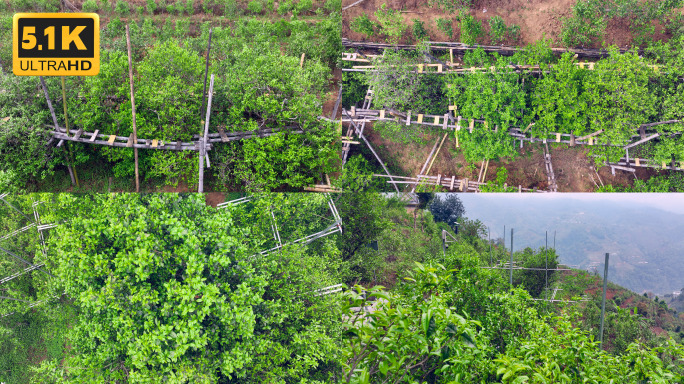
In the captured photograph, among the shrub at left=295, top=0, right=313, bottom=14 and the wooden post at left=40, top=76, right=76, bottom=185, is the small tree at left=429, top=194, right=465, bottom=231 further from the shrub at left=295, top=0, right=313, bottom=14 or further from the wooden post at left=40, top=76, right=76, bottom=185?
the wooden post at left=40, top=76, right=76, bottom=185

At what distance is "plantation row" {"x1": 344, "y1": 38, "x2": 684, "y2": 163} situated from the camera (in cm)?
712

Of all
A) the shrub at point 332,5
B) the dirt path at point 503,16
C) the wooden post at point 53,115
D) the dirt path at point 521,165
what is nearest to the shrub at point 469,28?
the dirt path at point 503,16

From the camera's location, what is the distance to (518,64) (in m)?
7.31

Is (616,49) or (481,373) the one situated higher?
(616,49)

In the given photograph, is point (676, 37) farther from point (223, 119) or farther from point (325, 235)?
point (223, 119)

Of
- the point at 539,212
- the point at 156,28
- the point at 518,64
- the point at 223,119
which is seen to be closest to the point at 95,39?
the point at 156,28

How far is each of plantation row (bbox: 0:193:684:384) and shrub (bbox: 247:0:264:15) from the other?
395cm

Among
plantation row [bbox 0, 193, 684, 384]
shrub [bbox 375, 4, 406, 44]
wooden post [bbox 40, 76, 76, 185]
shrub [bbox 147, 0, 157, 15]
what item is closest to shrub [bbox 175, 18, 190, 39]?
shrub [bbox 147, 0, 157, 15]

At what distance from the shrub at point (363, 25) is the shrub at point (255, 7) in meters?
1.77

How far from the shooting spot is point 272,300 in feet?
16.6

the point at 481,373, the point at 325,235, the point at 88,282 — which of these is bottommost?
the point at 481,373

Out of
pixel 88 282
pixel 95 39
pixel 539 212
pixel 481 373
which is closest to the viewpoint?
pixel 481 373

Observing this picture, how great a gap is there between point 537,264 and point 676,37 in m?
4.87

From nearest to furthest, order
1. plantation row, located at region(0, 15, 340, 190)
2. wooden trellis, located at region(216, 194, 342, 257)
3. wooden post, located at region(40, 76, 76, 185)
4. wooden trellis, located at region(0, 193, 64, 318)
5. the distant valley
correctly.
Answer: wooden trellis, located at region(216, 194, 342, 257)
the distant valley
wooden trellis, located at region(0, 193, 64, 318)
wooden post, located at region(40, 76, 76, 185)
plantation row, located at region(0, 15, 340, 190)
